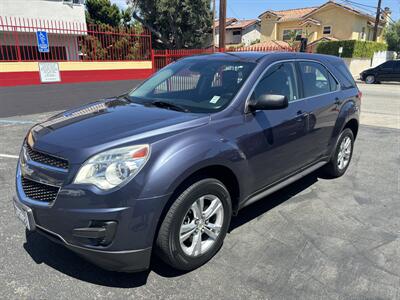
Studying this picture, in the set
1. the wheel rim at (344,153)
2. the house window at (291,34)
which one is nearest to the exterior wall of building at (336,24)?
the house window at (291,34)

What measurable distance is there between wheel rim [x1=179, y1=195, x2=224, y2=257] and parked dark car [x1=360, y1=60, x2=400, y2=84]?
24604 millimetres

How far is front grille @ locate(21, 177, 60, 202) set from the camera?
8.04 feet

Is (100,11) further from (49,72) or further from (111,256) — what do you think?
(111,256)

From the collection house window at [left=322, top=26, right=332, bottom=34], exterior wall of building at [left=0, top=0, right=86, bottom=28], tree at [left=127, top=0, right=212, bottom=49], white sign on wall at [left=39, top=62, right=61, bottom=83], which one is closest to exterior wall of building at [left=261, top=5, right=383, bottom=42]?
house window at [left=322, top=26, right=332, bottom=34]

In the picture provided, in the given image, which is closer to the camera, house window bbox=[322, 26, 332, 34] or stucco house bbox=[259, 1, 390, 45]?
stucco house bbox=[259, 1, 390, 45]

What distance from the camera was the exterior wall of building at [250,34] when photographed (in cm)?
5246

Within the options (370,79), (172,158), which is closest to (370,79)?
(370,79)

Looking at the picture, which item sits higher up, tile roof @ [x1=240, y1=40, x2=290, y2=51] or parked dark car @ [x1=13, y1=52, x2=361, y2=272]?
tile roof @ [x1=240, y1=40, x2=290, y2=51]

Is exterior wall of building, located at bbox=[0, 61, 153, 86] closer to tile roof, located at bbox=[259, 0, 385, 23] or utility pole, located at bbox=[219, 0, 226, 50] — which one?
utility pole, located at bbox=[219, 0, 226, 50]

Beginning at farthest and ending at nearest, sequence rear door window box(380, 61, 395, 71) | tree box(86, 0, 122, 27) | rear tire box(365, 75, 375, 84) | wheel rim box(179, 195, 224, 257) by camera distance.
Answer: tree box(86, 0, 122, 27)
rear tire box(365, 75, 375, 84)
rear door window box(380, 61, 395, 71)
wheel rim box(179, 195, 224, 257)

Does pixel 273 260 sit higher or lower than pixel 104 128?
lower

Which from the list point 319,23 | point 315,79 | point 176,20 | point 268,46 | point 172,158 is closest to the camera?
point 172,158

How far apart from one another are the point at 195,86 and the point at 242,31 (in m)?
51.6

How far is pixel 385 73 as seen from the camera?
23.5 metres
